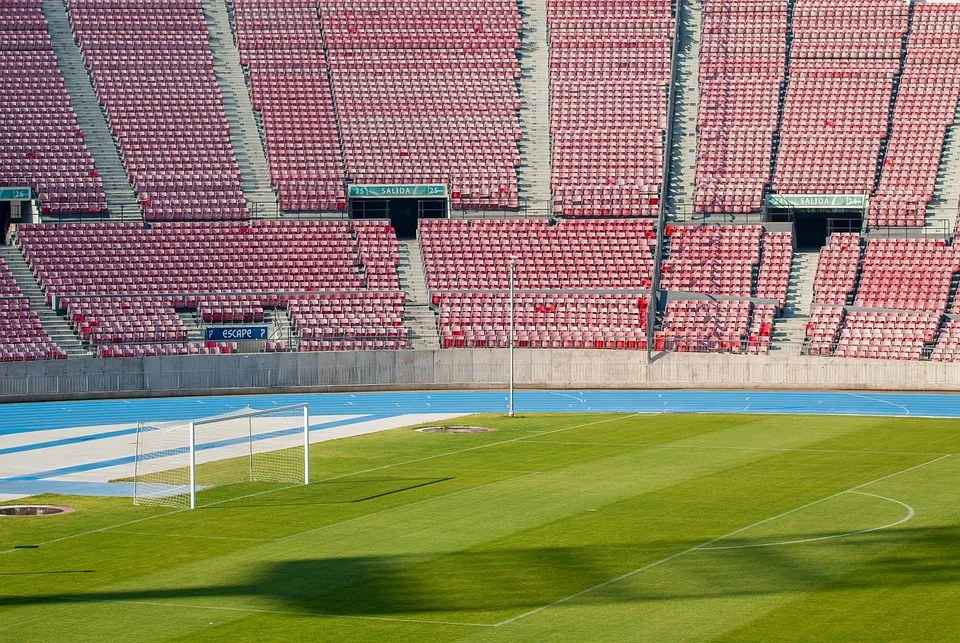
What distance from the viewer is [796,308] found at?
53406 mm

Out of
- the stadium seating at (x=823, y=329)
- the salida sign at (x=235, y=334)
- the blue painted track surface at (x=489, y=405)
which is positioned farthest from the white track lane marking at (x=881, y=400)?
the salida sign at (x=235, y=334)

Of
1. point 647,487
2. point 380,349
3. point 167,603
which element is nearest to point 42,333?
point 380,349

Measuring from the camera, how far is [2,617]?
16.1 metres

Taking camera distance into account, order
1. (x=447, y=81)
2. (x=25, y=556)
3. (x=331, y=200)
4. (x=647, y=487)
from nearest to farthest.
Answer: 1. (x=25, y=556)
2. (x=647, y=487)
3. (x=331, y=200)
4. (x=447, y=81)

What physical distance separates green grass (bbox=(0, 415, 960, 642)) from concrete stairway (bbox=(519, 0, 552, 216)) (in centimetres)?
3074

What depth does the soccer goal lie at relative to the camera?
82.6 feet

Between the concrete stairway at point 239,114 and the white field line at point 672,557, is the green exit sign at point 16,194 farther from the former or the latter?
the white field line at point 672,557

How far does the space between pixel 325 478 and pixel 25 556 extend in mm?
8628

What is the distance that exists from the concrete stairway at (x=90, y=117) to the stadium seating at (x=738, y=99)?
24687mm

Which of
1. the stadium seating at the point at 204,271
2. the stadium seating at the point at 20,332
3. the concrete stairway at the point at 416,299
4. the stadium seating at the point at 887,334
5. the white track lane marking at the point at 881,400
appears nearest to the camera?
the white track lane marking at the point at 881,400

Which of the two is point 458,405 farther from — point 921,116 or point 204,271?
point 921,116

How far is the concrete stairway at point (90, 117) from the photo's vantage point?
58.2m

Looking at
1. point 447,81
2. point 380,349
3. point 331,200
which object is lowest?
point 380,349

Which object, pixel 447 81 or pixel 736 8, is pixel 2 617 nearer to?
pixel 447 81
